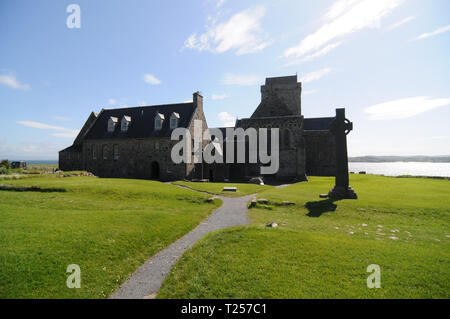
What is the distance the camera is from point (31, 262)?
6816 mm

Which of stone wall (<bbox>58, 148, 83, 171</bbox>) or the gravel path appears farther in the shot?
stone wall (<bbox>58, 148, 83, 171</bbox>)

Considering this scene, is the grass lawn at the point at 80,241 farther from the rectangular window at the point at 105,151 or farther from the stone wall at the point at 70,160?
the stone wall at the point at 70,160

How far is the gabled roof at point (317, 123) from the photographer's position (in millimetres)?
49119

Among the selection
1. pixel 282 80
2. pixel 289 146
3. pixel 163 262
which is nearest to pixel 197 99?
pixel 289 146

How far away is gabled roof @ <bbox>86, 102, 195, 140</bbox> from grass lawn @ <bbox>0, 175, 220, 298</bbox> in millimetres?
20968

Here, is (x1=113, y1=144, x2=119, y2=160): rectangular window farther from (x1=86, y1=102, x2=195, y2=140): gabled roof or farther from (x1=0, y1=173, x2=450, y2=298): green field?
(x1=0, y1=173, x2=450, y2=298): green field

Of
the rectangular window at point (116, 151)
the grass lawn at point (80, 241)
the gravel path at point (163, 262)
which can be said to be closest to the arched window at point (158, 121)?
the rectangular window at point (116, 151)

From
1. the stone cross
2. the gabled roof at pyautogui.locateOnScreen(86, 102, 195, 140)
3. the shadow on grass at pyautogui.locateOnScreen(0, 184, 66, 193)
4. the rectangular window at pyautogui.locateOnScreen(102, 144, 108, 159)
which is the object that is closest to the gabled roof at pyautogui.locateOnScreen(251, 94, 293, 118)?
the gabled roof at pyautogui.locateOnScreen(86, 102, 195, 140)

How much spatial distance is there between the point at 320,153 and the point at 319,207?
34.9 metres

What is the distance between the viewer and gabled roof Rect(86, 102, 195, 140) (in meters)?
35.8

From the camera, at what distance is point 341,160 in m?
18.4

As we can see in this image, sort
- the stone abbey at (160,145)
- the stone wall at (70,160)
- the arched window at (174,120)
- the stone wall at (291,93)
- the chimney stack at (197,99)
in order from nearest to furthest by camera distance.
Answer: the stone abbey at (160,145) → the arched window at (174,120) → the chimney stack at (197,99) → the stone wall at (70,160) → the stone wall at (291,93)

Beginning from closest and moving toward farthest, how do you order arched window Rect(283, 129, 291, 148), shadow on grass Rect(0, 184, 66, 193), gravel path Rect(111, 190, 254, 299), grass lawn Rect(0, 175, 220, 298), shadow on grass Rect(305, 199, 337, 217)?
grass lawn Rect(0, 175, 220, 298)
gravel path Rect(111, 190, 254, 299)
shadow on grass Rect(305, 199, 337, 217)
shadow on grass Rect(0, 184, 66, 193)
arched window Rect(283, 129, 291, 148)
